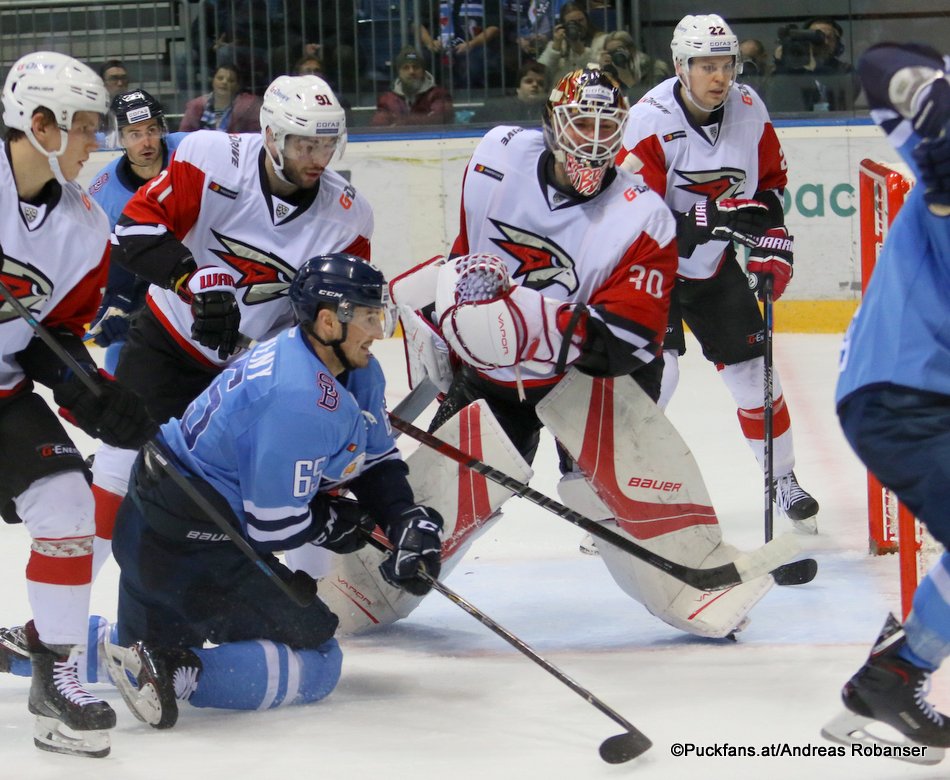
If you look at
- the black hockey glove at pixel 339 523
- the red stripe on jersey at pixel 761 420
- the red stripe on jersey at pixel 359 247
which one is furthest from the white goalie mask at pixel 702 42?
the black hockey glove at pixel 339 523

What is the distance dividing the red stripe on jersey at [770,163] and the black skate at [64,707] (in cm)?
238

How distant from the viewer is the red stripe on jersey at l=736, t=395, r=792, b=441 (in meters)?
4.30

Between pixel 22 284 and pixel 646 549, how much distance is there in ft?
4.48

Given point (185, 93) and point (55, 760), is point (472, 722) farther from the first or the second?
point (185, 93)

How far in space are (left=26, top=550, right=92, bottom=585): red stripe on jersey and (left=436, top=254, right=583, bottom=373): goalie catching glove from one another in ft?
2.91

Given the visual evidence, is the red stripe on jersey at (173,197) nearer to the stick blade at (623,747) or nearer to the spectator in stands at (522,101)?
the stick blade at (623,747)

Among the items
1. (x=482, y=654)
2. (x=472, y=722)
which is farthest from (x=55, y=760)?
(x=482, y=654)

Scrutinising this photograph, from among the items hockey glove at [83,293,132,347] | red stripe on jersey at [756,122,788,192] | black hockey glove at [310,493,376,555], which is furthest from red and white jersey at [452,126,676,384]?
hockey glove at [83,293,132,347]

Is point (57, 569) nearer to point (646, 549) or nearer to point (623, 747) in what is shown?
point (623, 747)

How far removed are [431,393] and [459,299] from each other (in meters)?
0.48

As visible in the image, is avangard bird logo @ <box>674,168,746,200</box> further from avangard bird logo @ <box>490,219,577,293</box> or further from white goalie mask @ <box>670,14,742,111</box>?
avangard bird logo @ <box>490,219,577,293</box>

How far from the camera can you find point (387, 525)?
2.96 m

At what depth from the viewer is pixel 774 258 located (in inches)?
162

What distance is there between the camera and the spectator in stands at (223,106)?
7551 mm
